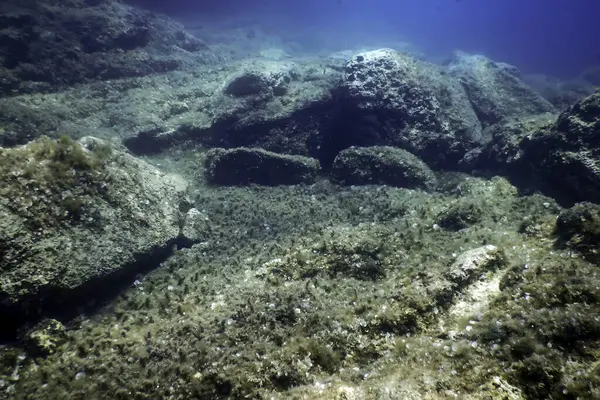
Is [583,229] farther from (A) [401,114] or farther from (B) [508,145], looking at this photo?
(A) [401,114]

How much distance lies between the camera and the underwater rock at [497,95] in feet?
53.4

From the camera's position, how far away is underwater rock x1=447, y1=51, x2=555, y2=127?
16.3 metres

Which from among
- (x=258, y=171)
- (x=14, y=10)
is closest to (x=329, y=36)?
(x=14, y=10)

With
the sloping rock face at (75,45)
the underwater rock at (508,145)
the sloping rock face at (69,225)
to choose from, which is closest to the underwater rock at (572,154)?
the underwater rock at (508,145)

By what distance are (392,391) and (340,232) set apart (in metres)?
4.53

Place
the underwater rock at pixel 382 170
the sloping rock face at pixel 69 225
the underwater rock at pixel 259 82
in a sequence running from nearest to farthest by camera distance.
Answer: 1. the sloping rock face at pixel 69 225
2. the underwater rock at pixel 382 170
3. the underwater rock at pixel 259 82

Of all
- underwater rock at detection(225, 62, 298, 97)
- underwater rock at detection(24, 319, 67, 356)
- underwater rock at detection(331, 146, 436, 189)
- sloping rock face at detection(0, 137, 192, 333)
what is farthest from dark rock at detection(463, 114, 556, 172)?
underwater rock at detection(24, 319, 67, 356)

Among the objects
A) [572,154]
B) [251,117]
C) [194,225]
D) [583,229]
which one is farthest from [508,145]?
[194,225]

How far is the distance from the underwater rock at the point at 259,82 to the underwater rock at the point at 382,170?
18.4ft

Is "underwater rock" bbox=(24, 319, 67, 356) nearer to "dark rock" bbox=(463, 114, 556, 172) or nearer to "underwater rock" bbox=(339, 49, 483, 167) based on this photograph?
"underwater rock" bbox=(339, 49, 483, 167)

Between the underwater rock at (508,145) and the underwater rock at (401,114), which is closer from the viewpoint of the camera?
the underwater rock at (508,145)

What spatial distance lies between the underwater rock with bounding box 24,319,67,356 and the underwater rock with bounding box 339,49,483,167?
11482mm

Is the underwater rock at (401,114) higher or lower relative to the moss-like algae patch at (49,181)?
higher

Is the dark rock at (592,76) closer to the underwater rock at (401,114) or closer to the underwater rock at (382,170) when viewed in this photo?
the underwater rock at (401,114)
